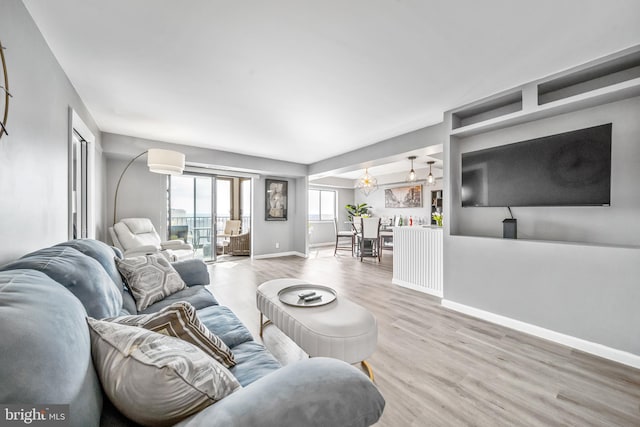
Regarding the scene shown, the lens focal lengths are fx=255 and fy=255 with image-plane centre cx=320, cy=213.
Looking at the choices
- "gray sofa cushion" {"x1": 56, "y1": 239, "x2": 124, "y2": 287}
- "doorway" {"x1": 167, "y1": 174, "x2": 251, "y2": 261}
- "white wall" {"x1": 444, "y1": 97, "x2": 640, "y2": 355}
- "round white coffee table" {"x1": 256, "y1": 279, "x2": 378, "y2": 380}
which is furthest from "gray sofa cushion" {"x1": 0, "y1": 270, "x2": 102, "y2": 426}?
"doorway" {"x1": 167, "y1": 174, "x2": 251, "y2": 261}

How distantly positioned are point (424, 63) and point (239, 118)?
2.26 meters

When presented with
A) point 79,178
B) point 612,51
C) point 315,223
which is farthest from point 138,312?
point 315,223

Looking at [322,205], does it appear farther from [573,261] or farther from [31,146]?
[31,146]

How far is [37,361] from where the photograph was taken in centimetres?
53

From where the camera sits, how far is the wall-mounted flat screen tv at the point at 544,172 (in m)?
2.24

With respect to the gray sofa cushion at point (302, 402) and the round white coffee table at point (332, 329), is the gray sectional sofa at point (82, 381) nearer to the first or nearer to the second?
the gray sofa cushion at point (302, 402)

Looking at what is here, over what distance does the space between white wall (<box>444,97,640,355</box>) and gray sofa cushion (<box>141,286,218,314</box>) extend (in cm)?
274

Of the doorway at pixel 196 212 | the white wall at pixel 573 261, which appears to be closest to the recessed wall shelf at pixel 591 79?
the white wall at pixel 573 261

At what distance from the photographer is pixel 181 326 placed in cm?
103

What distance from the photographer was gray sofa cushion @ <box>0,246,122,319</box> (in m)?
1.04

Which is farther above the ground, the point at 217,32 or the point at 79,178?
the point at 217,32

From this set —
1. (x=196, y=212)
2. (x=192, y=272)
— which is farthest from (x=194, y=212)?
(x=192, y=272)

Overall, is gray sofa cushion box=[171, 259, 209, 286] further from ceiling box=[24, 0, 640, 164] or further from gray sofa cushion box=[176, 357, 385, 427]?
gray sofa cushion box=[176, 357, 385, 427]

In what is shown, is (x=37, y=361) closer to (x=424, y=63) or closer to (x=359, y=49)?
(x=359, y=49)
